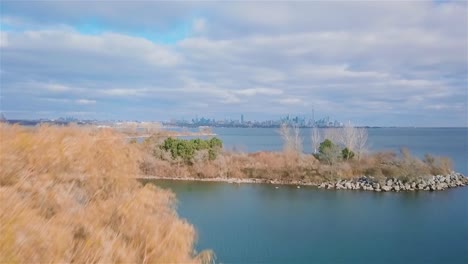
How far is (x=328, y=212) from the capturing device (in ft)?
50.2

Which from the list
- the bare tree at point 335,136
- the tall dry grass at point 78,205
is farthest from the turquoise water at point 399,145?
the tall dry grass at point 78,205

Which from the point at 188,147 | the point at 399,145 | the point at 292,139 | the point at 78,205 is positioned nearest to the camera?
the point at 78,205

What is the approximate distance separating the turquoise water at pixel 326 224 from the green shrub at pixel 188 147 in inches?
144

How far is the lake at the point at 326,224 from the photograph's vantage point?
420 inches

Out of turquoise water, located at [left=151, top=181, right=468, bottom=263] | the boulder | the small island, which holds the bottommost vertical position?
turquoise water, located at [left=151, top=181, right=468, bottom=263]

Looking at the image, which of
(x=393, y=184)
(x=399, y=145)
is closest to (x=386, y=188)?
(x=393, y=184)

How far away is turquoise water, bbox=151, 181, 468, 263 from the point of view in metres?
10.7

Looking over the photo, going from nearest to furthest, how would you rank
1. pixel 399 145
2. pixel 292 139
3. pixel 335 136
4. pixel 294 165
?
pixel 294 165, pixel 292 139, pixel 335 136, pixel 399 145

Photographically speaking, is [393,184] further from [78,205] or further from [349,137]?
[78,205]

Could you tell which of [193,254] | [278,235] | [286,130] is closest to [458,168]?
[286,130]

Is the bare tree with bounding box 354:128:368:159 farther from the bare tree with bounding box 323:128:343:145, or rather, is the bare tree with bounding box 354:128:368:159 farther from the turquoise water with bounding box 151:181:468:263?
the turquoise water with bounding box 151:181:468:263

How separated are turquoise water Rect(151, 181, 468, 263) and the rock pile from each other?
0.89m

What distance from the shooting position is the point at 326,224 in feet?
44.5

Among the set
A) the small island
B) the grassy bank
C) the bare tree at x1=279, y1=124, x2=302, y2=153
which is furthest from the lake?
the bare tree at x1=279, y1=124, x2=302, y2=153
